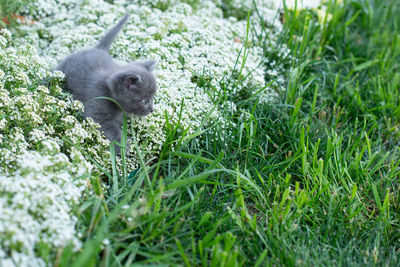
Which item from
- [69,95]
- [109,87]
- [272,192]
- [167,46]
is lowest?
[272,192]

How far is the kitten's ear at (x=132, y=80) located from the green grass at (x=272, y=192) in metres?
0.55

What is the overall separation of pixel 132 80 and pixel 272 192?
1536 mm

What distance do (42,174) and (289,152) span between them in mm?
2079

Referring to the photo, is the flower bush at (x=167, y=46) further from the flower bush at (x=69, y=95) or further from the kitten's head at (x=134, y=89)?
the kitten's head at (x=134, y=89)

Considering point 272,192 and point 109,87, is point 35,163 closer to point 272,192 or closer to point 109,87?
point 109,87

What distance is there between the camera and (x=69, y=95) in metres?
3.39

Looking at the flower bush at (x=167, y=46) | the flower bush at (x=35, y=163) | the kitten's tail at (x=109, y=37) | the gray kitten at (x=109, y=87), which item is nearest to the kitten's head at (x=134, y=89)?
the gray kitten at (x=109, y=87)

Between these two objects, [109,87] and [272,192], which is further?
[109,87]

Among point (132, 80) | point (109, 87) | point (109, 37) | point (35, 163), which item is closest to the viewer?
point (35, 163)

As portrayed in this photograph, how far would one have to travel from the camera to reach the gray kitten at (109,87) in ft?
10.9

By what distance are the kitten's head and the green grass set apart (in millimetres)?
395

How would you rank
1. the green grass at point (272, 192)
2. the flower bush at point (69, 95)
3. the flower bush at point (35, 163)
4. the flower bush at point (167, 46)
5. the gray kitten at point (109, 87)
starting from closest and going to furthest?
the flower bush at point (35, 163) < the flower bush at point (69, 95) < the green grass at point (272, 192) < the gray kitten at point (109, 87) < the flower bush at point (167, 46)

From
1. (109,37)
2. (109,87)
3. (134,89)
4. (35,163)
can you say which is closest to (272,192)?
(134,89)

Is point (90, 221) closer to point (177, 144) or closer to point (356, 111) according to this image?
point (177, 144)
